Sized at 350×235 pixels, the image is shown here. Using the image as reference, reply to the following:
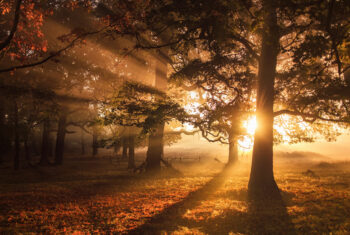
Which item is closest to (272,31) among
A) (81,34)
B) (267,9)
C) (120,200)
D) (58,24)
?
(267,9)

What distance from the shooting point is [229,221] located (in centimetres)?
687

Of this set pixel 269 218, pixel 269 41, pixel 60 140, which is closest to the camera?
pixel 269 218

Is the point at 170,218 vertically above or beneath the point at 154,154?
beneath

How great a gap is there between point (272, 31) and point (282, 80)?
232 inches

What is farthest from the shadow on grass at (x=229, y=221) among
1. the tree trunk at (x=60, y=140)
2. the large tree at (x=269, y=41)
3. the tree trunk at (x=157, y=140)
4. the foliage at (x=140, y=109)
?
the tree trunk at (x=60, y=140)

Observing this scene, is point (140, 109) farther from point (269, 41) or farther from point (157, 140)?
point (269, 41)

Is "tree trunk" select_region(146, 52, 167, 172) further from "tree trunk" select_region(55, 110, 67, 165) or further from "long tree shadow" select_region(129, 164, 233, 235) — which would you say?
"tree trunk" select_region(55, 110, 67, 165)

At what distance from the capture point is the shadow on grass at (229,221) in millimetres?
6078

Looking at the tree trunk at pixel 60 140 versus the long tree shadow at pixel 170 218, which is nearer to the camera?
the long tree shadow at pixel 170 218

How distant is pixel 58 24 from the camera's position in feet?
67.3

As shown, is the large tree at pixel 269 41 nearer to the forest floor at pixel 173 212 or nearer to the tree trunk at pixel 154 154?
the forest floor at pixel 173 212

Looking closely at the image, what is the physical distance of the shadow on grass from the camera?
6.08 meters

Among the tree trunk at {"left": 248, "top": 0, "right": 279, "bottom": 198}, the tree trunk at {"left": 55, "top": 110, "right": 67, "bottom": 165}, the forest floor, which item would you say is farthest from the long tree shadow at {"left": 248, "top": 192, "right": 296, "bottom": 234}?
the tree trunk at {"left": 55, "top": 110, "right": 67, "bottom": 165}

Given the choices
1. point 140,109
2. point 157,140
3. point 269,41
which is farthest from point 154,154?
point 269,41
